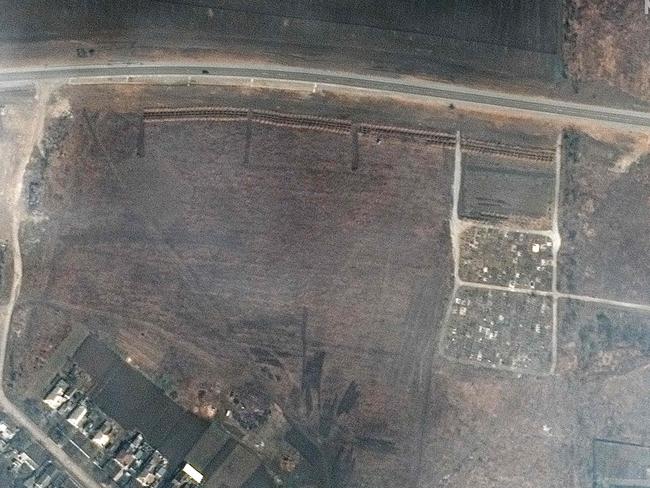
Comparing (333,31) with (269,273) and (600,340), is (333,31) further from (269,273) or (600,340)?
(600,340)

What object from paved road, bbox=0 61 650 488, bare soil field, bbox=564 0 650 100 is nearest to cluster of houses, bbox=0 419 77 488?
paved road, bbox=0 61 650 488

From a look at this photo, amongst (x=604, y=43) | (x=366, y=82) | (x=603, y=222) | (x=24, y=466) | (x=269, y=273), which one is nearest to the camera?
(x=24, y=466)

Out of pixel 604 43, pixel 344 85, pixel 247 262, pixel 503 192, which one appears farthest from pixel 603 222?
pixel 247 262

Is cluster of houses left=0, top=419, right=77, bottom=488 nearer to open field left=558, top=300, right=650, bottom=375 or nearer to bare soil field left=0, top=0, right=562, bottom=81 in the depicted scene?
bare soil field left=0, top=0, right=562, bottom=81

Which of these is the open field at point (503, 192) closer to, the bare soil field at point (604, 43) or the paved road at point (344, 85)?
the paved road at point (344, 85)

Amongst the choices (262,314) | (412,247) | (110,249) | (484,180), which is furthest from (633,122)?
(110,249)

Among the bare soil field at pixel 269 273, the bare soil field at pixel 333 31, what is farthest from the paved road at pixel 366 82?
the bare soil field at pixel 269 273
